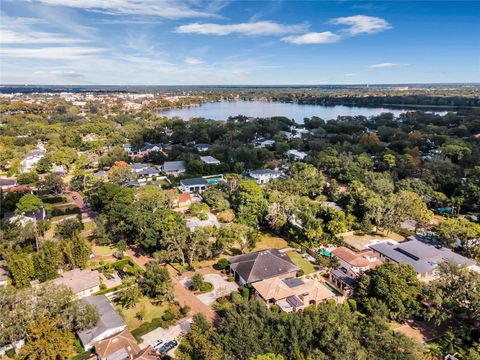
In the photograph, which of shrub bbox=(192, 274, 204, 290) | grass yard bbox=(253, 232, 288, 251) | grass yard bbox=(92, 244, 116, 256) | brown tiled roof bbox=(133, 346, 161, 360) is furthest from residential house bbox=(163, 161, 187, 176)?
brown tiled roof bbox=(133, 346, 161, 360)

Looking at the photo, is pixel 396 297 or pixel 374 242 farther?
pixel 374 242

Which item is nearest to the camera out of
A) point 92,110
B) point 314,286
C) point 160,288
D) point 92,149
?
point 160,288

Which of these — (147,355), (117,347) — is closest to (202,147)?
(117,347)

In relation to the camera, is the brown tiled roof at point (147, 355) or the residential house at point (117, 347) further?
the residential house at point (117, 347)

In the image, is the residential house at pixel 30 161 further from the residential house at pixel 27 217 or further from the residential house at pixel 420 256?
the residential house at pixel 420 256

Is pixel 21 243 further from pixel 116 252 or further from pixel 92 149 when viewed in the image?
pixel 92 149

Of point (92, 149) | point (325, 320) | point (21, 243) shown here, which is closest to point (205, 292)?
point (325, 320)

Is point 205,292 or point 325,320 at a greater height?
point 325,320

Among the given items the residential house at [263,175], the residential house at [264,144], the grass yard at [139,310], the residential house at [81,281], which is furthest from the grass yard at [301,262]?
the residential house at [264,144]
